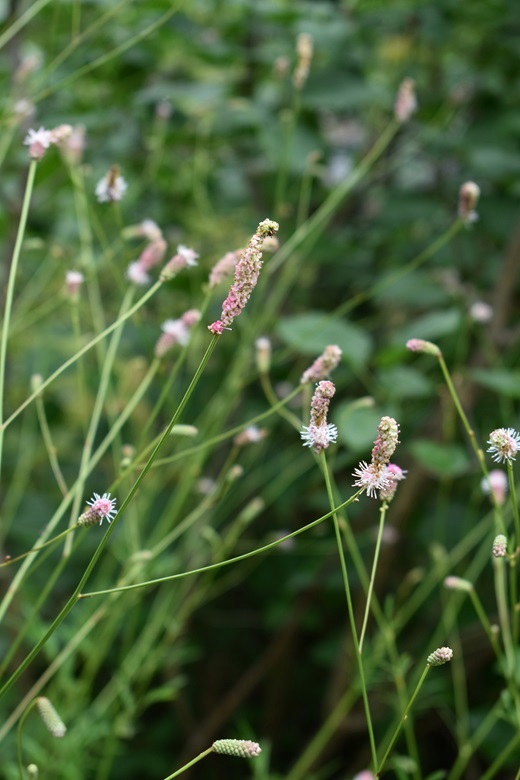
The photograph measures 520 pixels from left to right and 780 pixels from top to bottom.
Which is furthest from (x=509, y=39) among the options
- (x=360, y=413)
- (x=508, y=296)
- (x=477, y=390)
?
(x=360, y=413)

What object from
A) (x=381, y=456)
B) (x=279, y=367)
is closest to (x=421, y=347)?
(x=381, y=456)

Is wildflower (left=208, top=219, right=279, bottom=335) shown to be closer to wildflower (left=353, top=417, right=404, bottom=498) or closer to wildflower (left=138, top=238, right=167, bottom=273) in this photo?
wildflower (left=353, top=417, right=404, bottom=498)

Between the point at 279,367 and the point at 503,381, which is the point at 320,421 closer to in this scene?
the point at 503,381

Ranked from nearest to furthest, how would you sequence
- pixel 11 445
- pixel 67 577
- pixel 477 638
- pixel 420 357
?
pixel 477 638
pixel 67 577
pixel 420 357
pixel 11 445

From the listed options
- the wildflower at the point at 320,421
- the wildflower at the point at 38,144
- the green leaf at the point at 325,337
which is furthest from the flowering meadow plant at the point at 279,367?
the wildflower at the point at 320,421

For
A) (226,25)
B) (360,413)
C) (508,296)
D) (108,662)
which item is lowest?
(108,662)

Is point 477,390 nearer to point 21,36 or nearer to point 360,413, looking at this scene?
point 360,413
